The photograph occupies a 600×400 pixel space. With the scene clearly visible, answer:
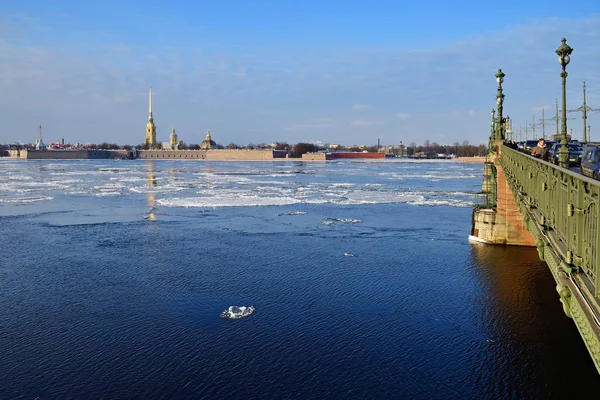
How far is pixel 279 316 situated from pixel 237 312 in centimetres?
78

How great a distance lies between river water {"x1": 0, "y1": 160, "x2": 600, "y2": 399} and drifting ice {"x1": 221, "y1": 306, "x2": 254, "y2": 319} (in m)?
0.18

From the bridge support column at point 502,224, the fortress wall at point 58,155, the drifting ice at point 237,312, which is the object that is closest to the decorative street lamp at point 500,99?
the bridge support column at point 502,224

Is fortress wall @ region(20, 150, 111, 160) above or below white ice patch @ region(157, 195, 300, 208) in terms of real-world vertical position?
above

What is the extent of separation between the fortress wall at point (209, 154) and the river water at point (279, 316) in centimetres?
13454

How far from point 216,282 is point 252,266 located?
1681 mm

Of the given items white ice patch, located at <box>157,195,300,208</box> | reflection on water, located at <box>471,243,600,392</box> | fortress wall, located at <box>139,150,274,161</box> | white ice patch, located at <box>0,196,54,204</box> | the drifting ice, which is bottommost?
reflection on water, located at <box>471,243,600,392</box>

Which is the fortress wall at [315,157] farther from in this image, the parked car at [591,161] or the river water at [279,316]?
the parked car at [591,161]

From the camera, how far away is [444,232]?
20.3 metres

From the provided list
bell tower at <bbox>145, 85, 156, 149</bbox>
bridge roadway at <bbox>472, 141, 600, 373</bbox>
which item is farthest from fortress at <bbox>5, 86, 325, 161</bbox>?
bridge roadway at <bbox>472, 141, 600, 373</bbox>

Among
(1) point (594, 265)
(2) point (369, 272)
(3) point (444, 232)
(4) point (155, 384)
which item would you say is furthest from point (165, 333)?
(3) point (444, 232)

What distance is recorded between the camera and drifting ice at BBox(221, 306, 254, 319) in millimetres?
10680

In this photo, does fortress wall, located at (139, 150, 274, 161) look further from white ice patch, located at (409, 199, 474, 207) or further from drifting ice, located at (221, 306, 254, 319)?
drifting ice, located at (221, 306, 254, 319)

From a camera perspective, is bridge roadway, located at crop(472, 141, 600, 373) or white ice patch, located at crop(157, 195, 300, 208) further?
white ice patch, located at crop(157, 195, 300, 208)

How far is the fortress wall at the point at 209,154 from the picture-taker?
154 m
